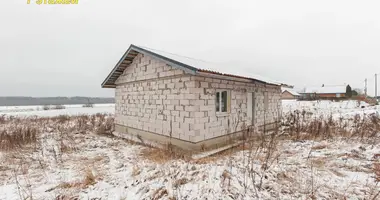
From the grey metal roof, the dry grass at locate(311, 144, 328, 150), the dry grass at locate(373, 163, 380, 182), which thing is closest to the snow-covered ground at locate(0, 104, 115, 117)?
the grey metal roof

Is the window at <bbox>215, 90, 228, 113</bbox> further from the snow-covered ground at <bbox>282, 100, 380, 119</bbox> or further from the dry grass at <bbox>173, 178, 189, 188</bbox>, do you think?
the snow-covered ground at <bbox>282, 100, 380, 119</bbox>

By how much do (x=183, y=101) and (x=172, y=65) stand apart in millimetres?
1452

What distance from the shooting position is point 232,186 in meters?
3.72

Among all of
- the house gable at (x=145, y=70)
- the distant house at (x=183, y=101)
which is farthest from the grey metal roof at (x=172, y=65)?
the house gable at (x=145, y=70)

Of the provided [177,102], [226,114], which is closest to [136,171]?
[177,102]

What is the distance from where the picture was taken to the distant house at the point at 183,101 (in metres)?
6.75

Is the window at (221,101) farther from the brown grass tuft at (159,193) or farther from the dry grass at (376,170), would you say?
the dry grass at (376,170)

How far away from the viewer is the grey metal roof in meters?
6.51

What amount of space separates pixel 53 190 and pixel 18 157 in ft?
13.3

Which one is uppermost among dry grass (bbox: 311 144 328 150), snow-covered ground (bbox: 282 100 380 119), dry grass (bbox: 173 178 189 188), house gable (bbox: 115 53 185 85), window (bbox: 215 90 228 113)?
house gable (bbox: 115 53 185 85)

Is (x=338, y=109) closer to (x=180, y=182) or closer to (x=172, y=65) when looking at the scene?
(x=172, y=65)

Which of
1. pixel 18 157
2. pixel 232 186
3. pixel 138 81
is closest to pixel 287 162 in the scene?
pixel 232 186

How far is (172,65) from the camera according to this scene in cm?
694

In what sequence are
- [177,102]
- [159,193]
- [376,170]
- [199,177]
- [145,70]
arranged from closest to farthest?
[159,193]
[199,177]
[376,170]
[177,102]
[145,70]
